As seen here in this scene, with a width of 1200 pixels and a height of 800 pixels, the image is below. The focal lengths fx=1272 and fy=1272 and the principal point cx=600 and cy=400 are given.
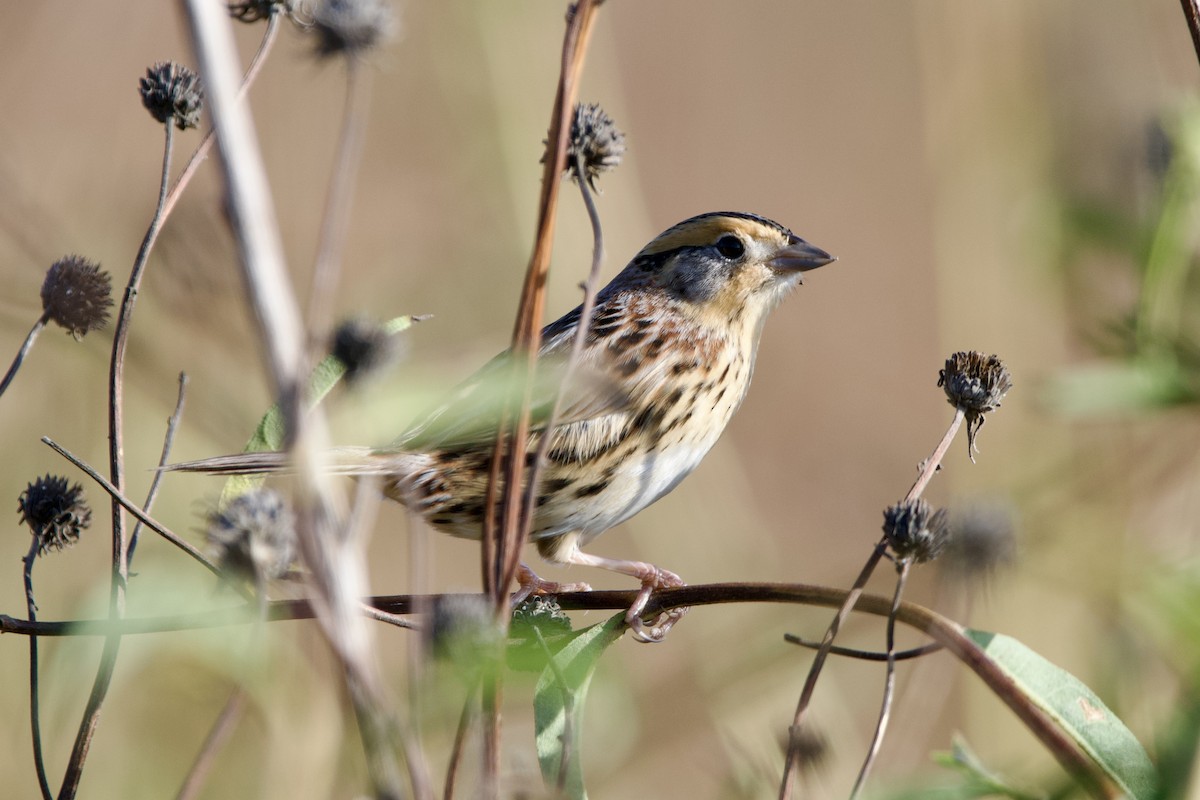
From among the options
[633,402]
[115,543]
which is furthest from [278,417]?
[633,402]

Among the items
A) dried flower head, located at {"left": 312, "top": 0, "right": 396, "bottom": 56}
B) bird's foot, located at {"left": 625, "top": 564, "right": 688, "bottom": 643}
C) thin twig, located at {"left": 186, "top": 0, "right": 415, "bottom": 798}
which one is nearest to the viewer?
thin twig, located at {"left": 186, "top": 0, "right": 415, "bottom": 798}

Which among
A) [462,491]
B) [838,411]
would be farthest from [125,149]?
[838,411]

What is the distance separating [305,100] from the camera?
4160 millimetres

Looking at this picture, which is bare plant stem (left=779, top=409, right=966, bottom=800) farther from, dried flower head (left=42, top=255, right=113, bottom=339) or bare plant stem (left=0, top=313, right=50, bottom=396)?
dried flower head (left=42, top=255, right=113, bottom=339)

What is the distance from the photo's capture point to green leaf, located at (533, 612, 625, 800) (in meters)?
1.68

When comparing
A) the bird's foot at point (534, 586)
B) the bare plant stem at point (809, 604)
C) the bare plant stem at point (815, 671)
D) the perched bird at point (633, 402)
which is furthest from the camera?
the perched bird at point (633, 402)

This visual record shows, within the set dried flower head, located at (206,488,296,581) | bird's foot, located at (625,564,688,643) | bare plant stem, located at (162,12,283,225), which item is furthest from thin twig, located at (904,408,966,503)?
bare plant stem, located at (162,12,283,225)

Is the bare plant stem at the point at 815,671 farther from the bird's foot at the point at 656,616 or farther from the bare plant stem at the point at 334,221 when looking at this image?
the bare plant stem at the point at 334,221

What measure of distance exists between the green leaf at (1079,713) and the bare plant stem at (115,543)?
106 cm

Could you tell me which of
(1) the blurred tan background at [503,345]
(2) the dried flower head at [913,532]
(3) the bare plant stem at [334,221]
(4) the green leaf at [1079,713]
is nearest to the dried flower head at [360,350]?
(1) the blurred tan background at [503,345]

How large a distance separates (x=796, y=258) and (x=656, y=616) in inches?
66.3

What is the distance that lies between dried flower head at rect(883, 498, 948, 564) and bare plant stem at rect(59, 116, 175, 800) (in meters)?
0.99

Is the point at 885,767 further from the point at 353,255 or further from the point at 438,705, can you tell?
the point at 353,255

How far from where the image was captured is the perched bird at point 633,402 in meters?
3.13
